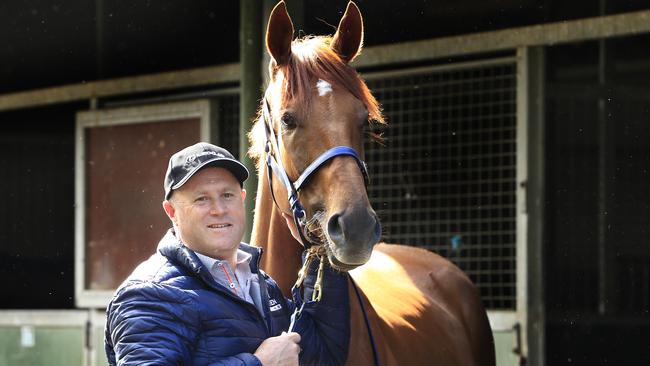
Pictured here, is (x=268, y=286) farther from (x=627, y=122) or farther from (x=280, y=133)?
(x=627, y=122)

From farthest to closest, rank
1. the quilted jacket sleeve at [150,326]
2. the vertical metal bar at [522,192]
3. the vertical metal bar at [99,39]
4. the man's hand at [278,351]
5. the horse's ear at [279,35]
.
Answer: the vertical metal bar at [99,39] → the vertical metal bar at [522,192] → the horse's ear at [279,35] → the man's hand at [278,351] → the quilted jacket sleeve at [150,326]

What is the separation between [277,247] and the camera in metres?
3.74

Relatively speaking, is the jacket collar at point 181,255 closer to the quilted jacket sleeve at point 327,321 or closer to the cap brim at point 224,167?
the cap brim at point 224,167

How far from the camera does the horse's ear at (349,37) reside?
12.4 feet

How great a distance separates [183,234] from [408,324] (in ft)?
5.67

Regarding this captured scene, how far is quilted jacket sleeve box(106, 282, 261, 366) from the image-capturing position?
99.0 inches

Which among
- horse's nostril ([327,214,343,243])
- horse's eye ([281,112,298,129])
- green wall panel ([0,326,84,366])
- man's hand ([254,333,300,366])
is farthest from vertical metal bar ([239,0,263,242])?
green wall panel ([0,326,84,366])

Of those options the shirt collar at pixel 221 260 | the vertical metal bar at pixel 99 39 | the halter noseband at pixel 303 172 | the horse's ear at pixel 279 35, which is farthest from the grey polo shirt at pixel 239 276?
the vertical metal bar at pixel 99 39

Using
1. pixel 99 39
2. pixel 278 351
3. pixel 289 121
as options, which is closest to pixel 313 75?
pixel 289 121

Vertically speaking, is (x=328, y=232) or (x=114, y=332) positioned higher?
(x=328, y=232)

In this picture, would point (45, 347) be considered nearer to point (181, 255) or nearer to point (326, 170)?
point (326, 170)

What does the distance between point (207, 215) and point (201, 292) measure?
210 millimetres

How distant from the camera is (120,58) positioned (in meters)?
7.96

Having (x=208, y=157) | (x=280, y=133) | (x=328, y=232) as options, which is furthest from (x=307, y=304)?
(x=208, y=157)
